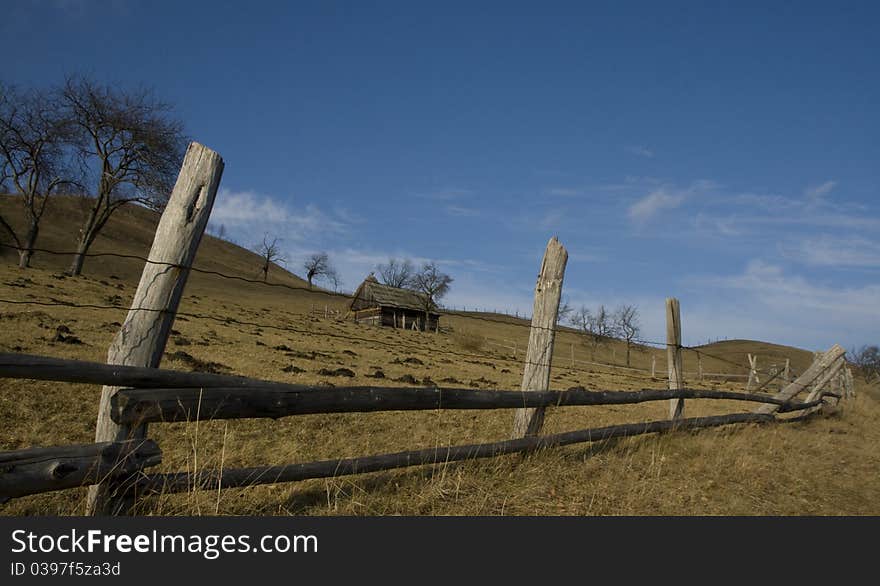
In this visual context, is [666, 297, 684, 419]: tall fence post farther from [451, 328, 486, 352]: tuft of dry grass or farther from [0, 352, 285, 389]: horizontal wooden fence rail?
[451, 328, 486, 352]: tuft of dry grass

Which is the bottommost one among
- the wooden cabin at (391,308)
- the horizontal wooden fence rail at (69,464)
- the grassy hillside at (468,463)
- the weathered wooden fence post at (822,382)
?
the grassy hillside at (468,463)

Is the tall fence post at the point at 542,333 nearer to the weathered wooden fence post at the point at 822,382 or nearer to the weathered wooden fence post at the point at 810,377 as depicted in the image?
the weathered wooden fence post at the point at 810,377

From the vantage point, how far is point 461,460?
449 centimetres

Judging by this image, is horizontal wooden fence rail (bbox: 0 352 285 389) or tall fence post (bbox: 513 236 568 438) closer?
horizontal wooden fence rail (bbox: 0 352 285 389)

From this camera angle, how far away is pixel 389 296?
61.4 m

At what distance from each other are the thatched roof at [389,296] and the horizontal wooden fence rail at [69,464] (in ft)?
183

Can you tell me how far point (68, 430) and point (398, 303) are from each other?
5526cm

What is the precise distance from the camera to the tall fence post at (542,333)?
17.5ft

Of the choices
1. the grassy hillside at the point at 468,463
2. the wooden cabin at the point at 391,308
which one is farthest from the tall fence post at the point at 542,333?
the wooden cabin at the point at 391,308

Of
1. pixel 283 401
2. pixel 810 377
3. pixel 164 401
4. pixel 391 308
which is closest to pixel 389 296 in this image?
pixel 391 308

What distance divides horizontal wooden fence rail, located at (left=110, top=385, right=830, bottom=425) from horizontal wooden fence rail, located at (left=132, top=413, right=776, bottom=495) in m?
0.35

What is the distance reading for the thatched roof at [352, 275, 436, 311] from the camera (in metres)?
59.8

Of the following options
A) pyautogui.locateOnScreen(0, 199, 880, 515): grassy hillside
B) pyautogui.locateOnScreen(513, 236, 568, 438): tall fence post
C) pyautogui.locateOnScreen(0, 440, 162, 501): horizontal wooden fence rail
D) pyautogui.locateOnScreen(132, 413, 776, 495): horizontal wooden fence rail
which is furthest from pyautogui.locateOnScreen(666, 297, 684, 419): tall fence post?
pyautogui.locateOnScreen(0, 440, 162, 501): horizontal wooden fence rail

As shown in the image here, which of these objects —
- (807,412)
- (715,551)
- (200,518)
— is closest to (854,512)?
(715,551)
